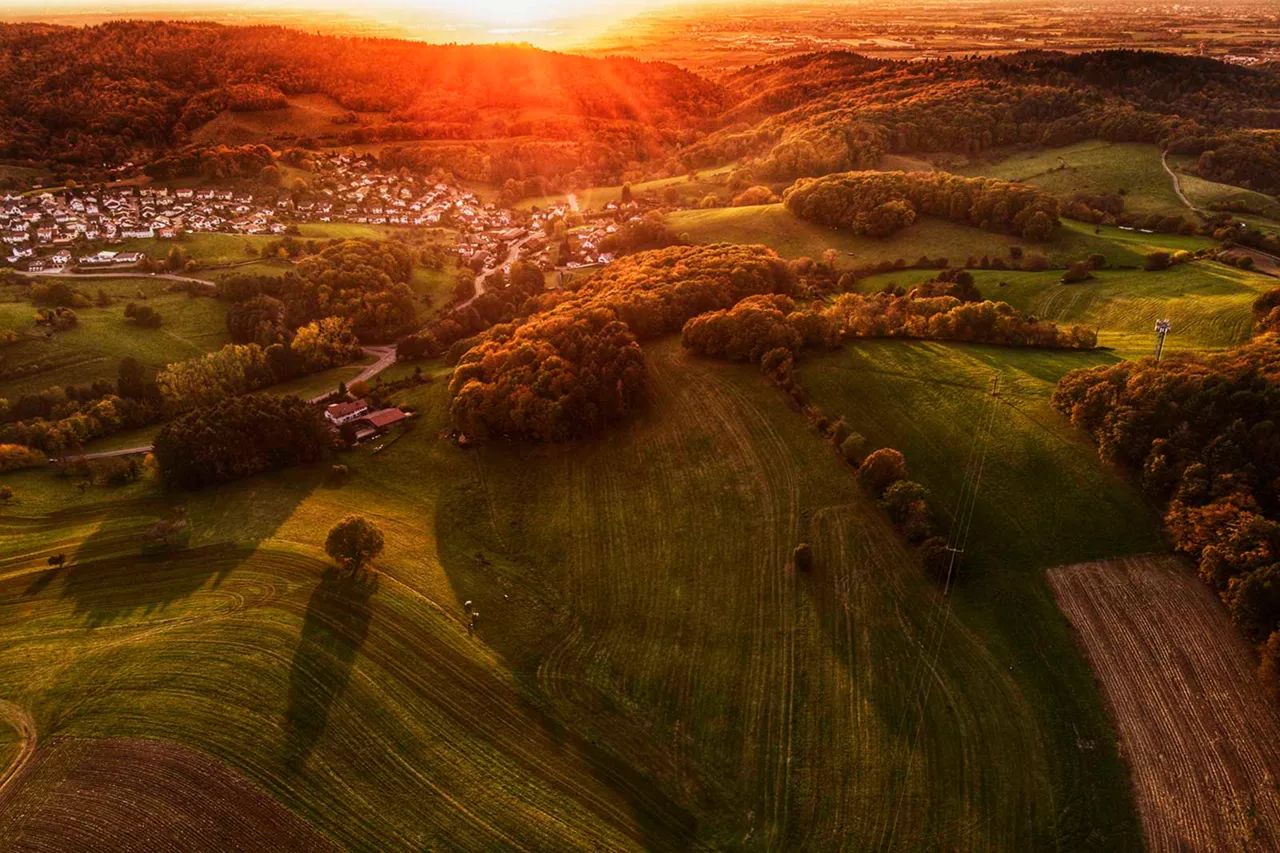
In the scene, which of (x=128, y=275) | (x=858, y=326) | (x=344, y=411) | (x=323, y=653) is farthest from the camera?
(x=128, y=275)

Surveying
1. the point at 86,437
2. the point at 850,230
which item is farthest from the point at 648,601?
the point at 850,230

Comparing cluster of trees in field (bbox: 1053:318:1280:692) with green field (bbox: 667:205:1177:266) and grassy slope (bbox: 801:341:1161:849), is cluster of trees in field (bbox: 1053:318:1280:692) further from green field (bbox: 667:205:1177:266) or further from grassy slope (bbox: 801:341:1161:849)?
green field (bbox: 667:205:1177:266)

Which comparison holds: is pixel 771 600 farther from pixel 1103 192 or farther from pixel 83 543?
pixel 1103 192

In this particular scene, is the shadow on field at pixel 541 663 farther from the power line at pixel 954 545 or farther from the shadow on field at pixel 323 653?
the power line at pixel 954 545

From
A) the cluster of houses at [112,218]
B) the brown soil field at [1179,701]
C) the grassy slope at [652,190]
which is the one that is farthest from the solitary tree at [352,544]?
the grassy slope at [652,190]

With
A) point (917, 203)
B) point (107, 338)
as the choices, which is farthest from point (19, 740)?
point (917, 203)

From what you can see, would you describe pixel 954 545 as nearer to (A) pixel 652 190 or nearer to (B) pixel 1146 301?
(B) pixel 1146 301
